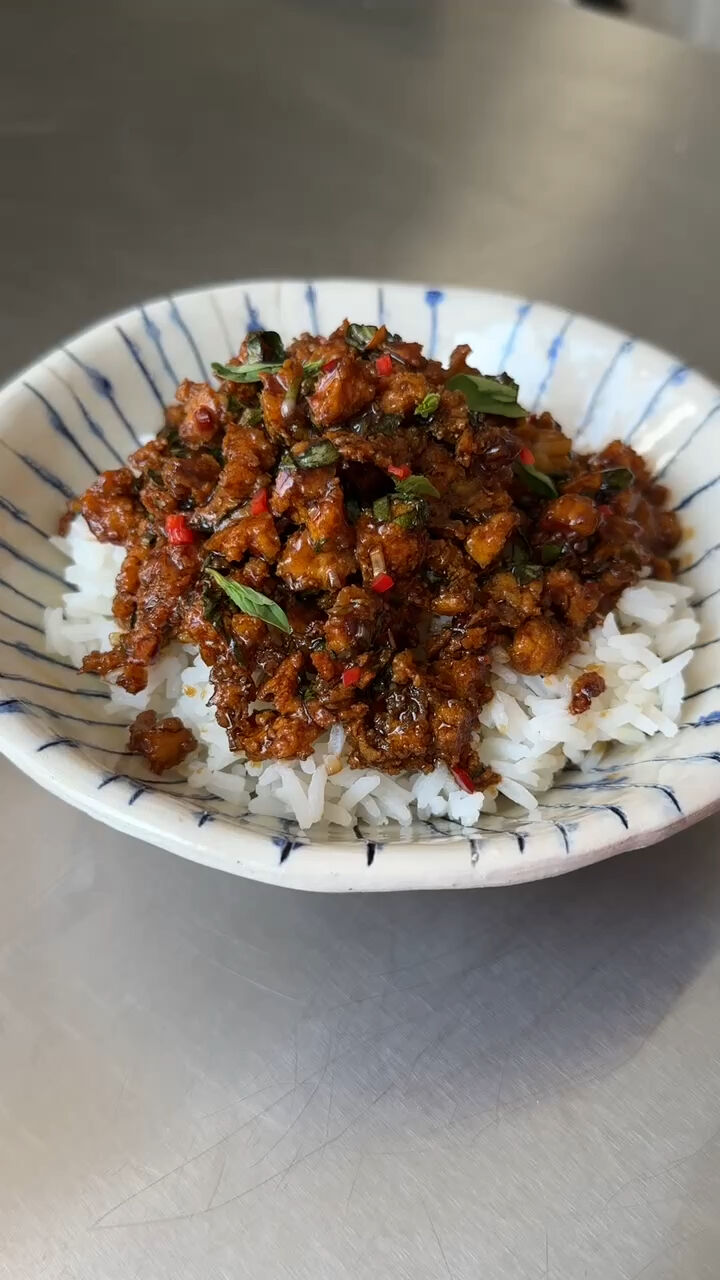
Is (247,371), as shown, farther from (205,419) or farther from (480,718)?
(480,718)

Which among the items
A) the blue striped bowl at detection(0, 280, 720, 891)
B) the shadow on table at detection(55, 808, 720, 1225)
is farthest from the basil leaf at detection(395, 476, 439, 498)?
the shadow on table at detection(55, 808, 720, 1225)

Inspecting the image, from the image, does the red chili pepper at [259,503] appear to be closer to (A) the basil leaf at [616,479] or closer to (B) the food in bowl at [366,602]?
(B) the food in bowl at [366,602]

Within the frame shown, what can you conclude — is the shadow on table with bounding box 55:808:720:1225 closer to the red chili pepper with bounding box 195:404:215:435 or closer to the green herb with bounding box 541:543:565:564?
the green herb with bounding box 541:543:565:564

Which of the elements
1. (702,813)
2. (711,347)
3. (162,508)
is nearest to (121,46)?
(711,347)

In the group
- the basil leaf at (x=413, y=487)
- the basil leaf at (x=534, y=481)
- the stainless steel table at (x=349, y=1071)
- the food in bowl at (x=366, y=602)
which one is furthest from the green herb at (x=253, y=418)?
the stainless steel table at (x=349, y=1071)

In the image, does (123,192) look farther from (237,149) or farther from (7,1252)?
(7,1252)

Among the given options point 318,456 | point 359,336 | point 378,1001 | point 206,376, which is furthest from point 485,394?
point 378,1001
